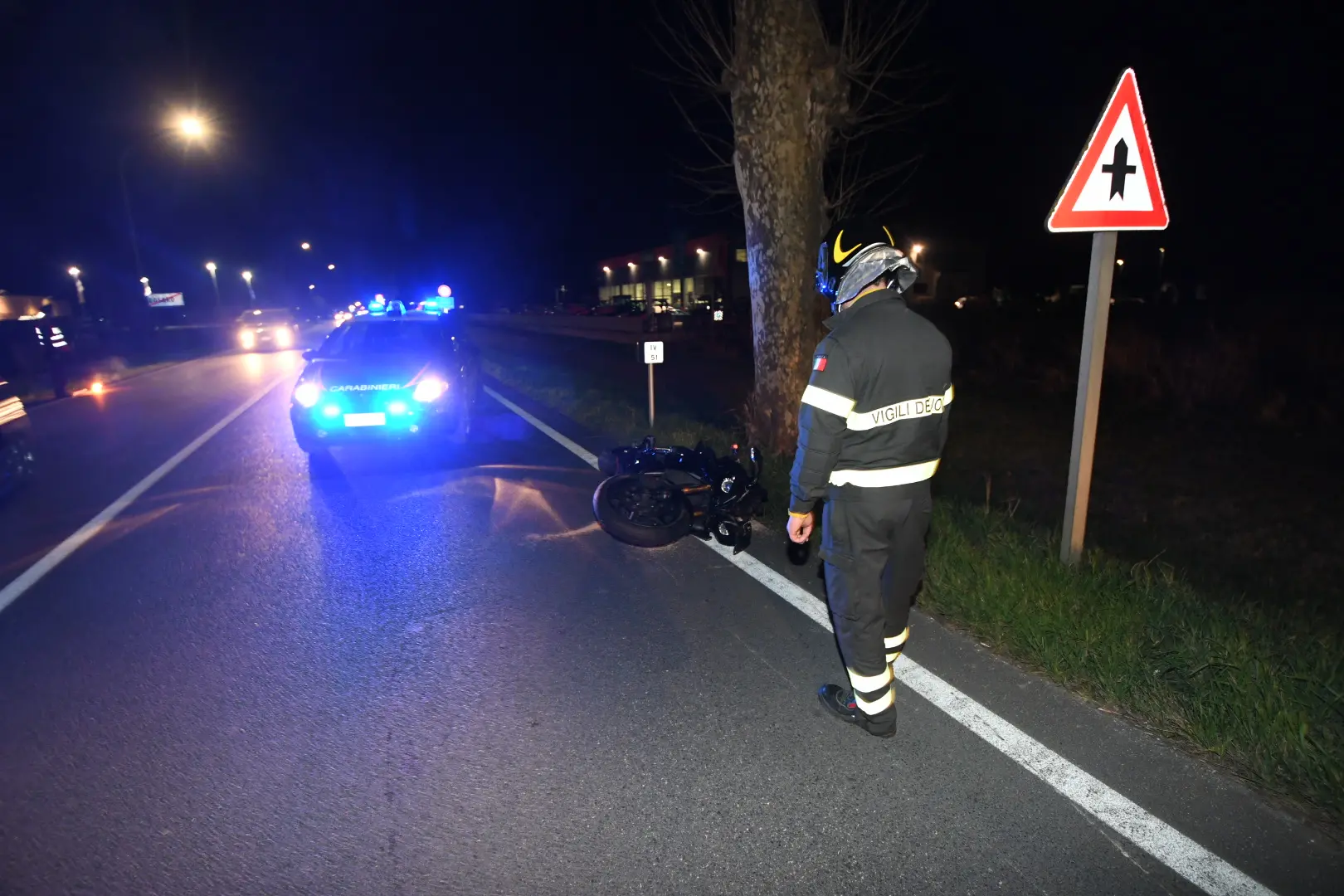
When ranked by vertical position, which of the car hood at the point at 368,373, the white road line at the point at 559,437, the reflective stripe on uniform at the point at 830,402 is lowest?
the white road line at the point at 559,437

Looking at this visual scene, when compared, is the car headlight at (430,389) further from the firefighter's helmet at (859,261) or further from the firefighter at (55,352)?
the firefighter at (55,352)

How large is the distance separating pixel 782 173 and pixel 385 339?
204 inches

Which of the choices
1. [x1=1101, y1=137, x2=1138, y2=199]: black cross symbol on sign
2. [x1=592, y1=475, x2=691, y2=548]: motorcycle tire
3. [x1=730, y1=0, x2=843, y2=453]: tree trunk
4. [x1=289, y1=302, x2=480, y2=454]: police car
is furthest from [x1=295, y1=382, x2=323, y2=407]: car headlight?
[x1=1101, y1=137, x2=1138, y2=199]: black cross symbol on sign

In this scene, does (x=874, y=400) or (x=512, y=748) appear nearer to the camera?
(x=874, y=400)

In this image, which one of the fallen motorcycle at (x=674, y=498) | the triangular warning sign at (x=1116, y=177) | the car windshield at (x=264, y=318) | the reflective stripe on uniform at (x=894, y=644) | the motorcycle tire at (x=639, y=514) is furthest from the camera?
the car windshield at (x=264, y=318)

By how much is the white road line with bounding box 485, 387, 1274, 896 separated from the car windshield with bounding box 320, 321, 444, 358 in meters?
6.76

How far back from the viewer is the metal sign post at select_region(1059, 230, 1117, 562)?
181 inches

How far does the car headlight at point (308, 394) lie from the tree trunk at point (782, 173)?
483cm

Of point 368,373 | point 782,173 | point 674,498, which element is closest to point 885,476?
point 674,498

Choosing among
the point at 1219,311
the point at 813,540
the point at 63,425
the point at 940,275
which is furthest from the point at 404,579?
the point at 940,275

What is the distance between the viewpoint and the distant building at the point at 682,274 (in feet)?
166

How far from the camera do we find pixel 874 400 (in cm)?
327

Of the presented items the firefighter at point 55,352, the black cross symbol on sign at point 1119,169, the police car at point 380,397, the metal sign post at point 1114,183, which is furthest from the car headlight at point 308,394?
the firefighter at point 55,352

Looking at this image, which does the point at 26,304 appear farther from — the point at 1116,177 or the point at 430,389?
the point at 1116,177
